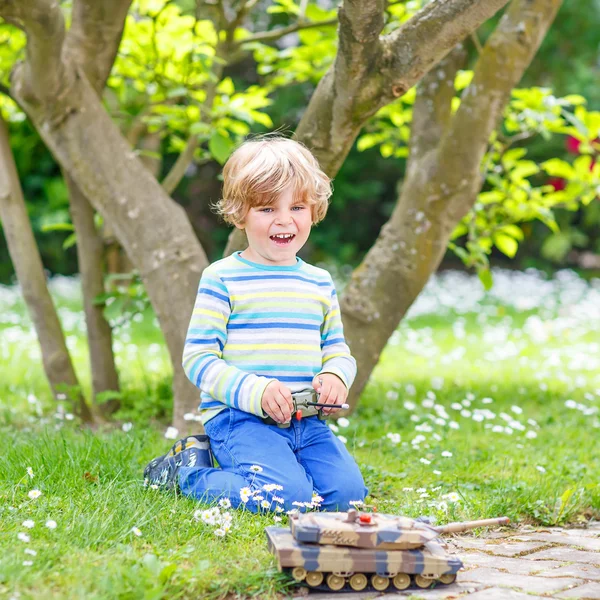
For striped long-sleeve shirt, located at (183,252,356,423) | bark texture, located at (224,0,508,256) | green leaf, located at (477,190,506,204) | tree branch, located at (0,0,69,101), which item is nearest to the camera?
striped long-sleeve shirt, located at (183,252,356,423)

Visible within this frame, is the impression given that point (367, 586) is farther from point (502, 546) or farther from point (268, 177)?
point (268, 177)

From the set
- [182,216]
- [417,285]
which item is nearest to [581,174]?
[417,285]

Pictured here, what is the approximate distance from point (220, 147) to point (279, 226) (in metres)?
1.05

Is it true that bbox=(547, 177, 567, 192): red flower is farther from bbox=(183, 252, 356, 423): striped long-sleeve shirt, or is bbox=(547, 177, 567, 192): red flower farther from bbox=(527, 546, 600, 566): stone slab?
bbox=(527, 546, 600, 566): stone slab

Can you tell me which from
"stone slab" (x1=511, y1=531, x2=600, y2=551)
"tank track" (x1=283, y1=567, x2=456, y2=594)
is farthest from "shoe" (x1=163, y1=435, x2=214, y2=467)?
"stone slab" (x1=511, y1=531, x2=600, y2=551)

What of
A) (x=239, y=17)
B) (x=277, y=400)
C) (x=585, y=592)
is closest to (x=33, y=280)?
(x=239, y=17)

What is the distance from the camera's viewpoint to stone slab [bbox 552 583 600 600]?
6.42 ft

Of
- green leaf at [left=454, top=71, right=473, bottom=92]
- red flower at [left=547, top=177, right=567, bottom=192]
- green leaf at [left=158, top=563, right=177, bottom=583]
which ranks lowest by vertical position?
red flower at [left=547, top=177, right=567, bottom=192]

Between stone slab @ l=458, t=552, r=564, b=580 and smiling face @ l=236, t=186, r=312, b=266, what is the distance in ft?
3.40

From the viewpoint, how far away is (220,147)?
352cm

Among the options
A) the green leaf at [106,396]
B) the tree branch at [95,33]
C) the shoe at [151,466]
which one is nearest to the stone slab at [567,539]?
the shoe at [151,466]

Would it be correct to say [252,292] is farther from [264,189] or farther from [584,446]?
[584,446]

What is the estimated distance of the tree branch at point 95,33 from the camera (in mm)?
3750

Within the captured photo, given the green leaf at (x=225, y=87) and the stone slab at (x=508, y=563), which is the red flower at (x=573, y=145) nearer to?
the green leaf at (x=225, y=87)
